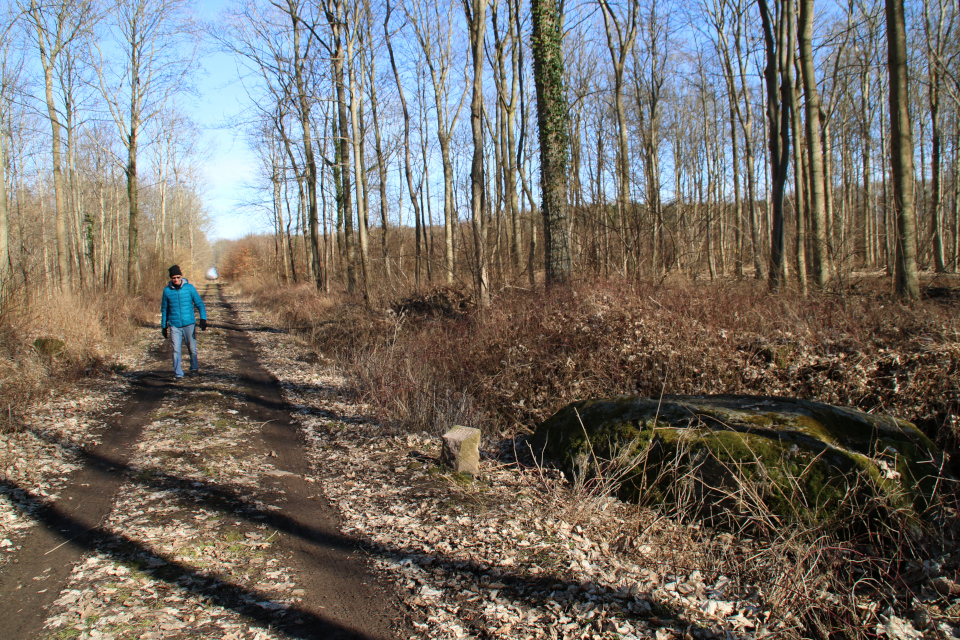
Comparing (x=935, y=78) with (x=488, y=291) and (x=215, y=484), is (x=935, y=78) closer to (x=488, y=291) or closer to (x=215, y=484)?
(x=488, y=291)

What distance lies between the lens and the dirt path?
2.90m

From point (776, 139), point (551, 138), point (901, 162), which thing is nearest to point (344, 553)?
point (551, 138)

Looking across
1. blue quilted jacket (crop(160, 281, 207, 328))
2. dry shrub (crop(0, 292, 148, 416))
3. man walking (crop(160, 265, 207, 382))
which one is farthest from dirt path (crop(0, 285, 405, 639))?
blue quilted jacket (crop(160, 281, 207, 328))

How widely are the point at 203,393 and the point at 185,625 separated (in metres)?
6.07

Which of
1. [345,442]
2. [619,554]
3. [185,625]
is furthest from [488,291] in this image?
[185,625]

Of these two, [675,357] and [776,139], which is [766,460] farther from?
[776,139]

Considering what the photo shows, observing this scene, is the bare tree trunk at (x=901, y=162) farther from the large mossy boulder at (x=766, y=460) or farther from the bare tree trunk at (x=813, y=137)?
the large mossy boulder at (x=766, y=460)

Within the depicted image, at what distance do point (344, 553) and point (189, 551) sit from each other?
1.07 metres

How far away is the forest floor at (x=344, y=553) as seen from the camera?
2.89 meters

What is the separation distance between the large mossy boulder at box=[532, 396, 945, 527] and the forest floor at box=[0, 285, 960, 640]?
293mm

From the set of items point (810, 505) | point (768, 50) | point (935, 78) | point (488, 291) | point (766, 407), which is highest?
point (935, 78)

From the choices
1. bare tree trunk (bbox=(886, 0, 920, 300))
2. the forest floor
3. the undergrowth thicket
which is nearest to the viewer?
the forest floor

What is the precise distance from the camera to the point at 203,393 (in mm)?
8242

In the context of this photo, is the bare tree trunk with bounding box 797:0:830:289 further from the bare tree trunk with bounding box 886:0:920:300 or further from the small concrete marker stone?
the small concrete marker stone
